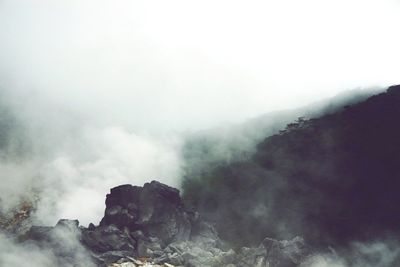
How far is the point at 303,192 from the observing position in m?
63.5

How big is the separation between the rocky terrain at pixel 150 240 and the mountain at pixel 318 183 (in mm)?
6562

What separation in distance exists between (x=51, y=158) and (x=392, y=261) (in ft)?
199

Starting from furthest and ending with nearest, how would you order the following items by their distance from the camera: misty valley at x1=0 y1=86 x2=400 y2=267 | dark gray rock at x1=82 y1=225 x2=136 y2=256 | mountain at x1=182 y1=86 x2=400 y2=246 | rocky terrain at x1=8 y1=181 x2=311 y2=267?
mountain at x1=182 y1=86 x2=400 y2=246
dark gray rock at x1=82 y1=225 x2=136 y2=256
misty valley at x1=0 y1=86 x2=400 y2=267
rocky terrain at x1=8 y1=181 x2=311 y2=267

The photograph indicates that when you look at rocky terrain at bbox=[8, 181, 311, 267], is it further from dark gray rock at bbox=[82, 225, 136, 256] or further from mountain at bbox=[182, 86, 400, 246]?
mountain at bbox=[182, 86, 400, 246]

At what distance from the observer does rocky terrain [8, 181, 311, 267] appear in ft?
163

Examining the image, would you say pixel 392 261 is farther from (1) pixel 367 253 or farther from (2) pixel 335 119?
(2) pixel 335 119

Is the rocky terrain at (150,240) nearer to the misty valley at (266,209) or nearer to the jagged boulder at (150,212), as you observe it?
the jagged boulder at (150,212)

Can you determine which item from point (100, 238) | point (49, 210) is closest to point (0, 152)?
point (49, 210)

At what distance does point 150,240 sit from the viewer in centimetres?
5531

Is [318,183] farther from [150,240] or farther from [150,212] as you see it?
[150,240]

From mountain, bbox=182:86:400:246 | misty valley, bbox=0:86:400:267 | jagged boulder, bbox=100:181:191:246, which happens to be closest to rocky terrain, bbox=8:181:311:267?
jagged boulder, bbox=100:181:191:246

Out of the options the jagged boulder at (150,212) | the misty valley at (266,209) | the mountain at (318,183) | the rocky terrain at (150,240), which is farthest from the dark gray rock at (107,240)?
the mountain at (318,183)

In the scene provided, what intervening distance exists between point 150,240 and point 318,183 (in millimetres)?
26976

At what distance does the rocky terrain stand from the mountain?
6.56 m
